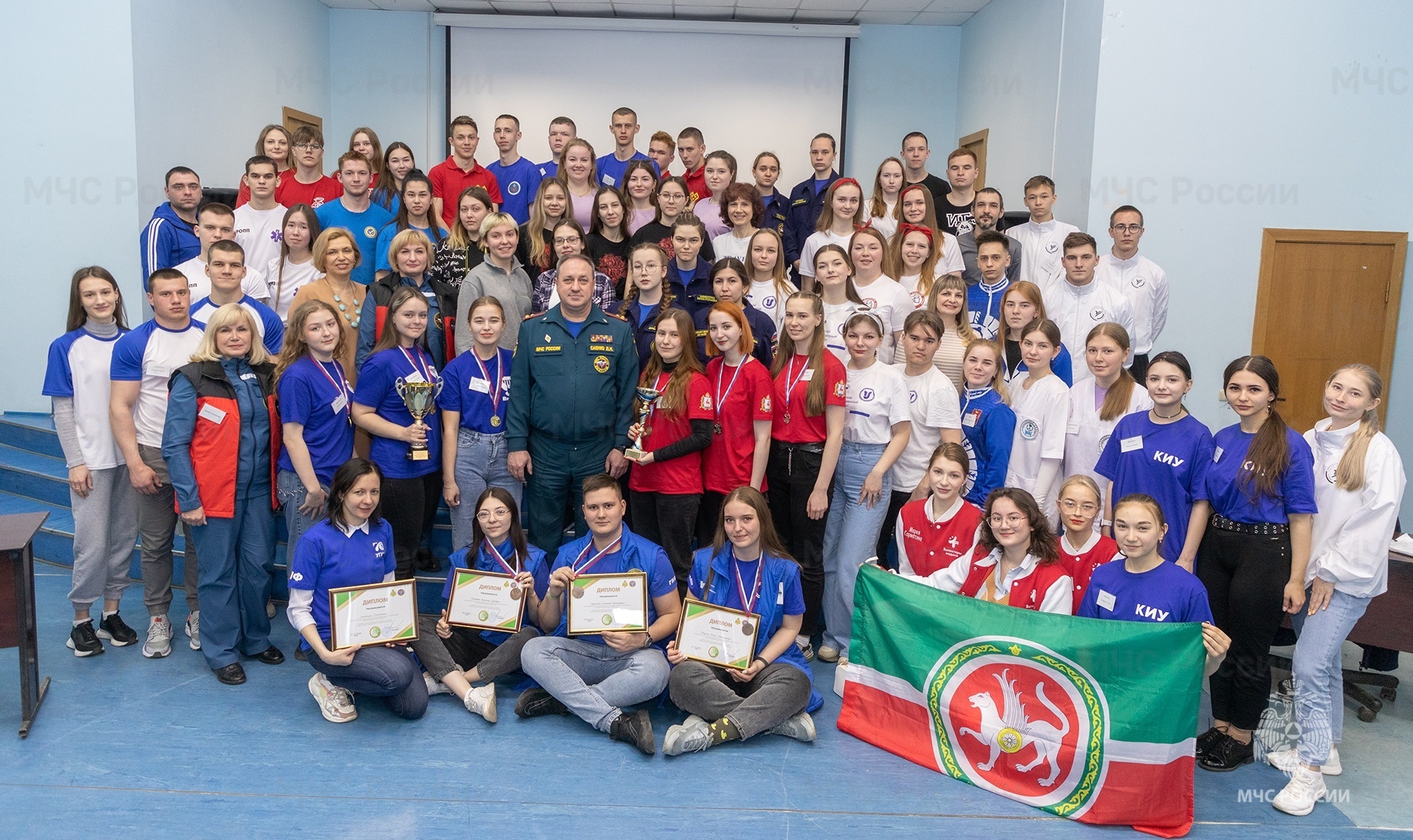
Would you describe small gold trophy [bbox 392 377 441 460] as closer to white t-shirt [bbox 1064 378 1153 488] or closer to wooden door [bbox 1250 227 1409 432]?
white t-shirt [bbox 1064 378 1153 488]

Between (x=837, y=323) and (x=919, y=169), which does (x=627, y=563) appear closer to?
(x=837, y=323)

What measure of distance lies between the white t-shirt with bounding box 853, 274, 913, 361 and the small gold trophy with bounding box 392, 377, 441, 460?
91.4 inches

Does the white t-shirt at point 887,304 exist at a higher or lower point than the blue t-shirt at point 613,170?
lower

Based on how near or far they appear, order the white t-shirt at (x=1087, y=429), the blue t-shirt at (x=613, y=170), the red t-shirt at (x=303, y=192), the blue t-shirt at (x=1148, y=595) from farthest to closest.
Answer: the blue t-shirt at (x=613, y=170) < the red t-shirt at (x=303, y=192) < the white t-shirt at (x=1087, y=429) < the blue t-shirt at (x=1148, y=595)

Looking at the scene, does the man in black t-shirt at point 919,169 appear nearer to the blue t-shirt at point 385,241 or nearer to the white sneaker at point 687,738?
the blue t-shirt at point 385,241

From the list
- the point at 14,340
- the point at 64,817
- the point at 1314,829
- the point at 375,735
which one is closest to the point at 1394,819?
the point at 1314,829

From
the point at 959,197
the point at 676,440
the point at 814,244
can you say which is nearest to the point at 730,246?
the point at 814,244

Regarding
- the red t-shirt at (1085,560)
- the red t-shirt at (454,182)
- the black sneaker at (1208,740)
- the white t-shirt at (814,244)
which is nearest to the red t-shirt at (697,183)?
the white t-shirt at (814,244)

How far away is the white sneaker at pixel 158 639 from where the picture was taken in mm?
4609

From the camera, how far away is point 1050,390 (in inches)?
174

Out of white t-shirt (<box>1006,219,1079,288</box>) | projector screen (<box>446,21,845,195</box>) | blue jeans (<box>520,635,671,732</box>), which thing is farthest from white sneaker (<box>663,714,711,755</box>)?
projector screen (<box>446,21,845,195</box>)

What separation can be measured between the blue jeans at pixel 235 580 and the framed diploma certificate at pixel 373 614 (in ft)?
2.35

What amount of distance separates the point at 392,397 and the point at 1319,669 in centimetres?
416

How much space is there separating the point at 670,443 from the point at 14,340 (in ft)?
19.4
